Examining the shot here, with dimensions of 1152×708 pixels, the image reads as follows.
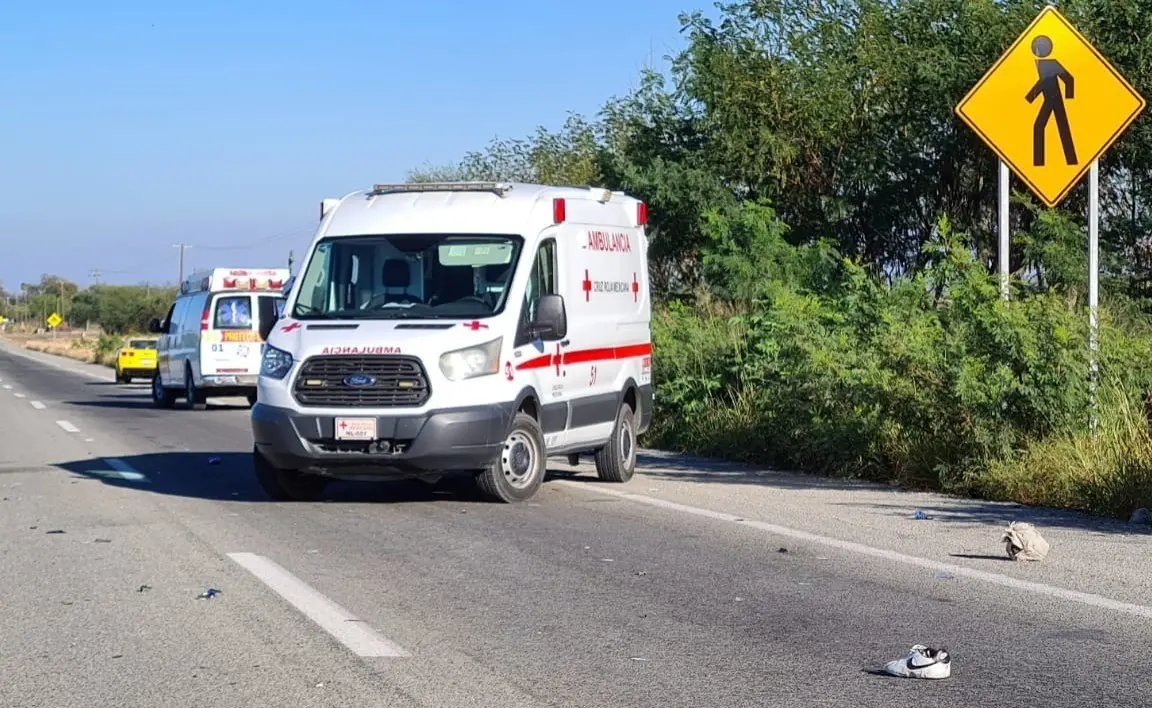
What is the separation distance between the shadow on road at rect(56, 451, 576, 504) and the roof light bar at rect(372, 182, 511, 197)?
2.42 m

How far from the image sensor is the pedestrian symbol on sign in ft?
44.1

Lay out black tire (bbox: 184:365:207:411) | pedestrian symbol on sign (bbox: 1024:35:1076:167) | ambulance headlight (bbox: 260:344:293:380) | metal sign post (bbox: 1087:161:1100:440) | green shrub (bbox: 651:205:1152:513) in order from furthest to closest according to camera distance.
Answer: black tire (bbox: 184:365:207:411) < pedestrian symbol on sign (bbox: 1024:35:1076:167) < metal sign post (bbox: 1087:161:1100:440) < green shrub (bbox: 651:205:1152:513) < ambulance headlight (bbox: 260:344:293:380)

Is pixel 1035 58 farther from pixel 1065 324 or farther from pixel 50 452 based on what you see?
pixel 50 452

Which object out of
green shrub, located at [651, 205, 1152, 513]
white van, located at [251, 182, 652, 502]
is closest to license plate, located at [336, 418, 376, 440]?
white van, located at [251, 182, 652, 502]

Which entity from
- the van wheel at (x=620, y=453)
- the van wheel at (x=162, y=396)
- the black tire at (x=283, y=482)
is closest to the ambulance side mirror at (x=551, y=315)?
the van wheel at (x=620, y=453)

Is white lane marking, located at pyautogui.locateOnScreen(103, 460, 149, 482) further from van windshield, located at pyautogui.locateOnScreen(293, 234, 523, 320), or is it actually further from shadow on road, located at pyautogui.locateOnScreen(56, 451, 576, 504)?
van windshield, located at pyautogui.locateOnScreen(293, 234, 523, 320)

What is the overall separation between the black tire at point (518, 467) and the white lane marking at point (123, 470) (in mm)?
4051

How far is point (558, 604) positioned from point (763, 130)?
2025cm

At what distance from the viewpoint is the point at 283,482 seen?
1242 centimetres

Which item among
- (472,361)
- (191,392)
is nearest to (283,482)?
(472,361)

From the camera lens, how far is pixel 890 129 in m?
26.9

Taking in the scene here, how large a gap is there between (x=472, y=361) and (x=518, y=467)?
3.26ft

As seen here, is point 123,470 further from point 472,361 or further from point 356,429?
point 472,361

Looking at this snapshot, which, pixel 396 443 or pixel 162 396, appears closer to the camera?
pixel 396 443
